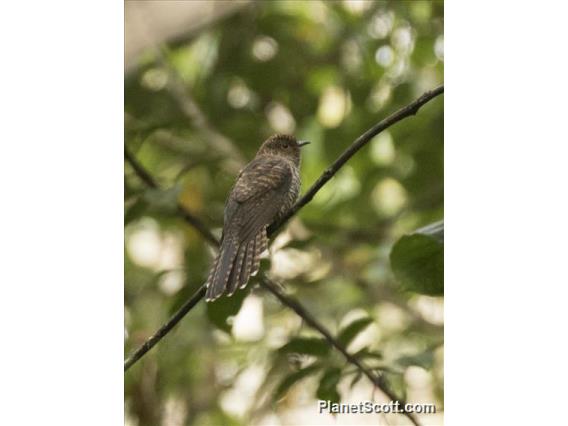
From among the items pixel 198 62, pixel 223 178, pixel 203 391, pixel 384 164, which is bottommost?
pixel 203 391

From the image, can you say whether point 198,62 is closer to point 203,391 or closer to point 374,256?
point 374,256

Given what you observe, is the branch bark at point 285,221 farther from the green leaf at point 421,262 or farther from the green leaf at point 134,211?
the green leaf at point 421,262

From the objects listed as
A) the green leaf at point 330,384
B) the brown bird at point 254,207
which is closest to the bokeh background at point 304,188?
the green leaf at point 330,384

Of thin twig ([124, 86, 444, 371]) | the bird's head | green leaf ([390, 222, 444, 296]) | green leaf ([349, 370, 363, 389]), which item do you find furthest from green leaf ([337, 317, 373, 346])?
the bird's head

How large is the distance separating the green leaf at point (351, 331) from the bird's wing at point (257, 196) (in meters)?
0.54

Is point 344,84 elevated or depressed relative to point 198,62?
depressed

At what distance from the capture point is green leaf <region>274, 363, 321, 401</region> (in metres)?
3.92

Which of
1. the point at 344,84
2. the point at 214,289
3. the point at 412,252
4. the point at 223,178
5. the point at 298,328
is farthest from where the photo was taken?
the point at 344,84

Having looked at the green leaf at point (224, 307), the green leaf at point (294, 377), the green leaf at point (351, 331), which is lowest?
the green leaf at point (294, 377)

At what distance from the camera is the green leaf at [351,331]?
13.0 ft

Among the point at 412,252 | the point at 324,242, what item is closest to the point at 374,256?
the point at 324,242

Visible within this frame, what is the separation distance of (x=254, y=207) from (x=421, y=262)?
2.76 ft

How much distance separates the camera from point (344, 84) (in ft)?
15.8

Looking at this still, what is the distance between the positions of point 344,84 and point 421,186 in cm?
76
